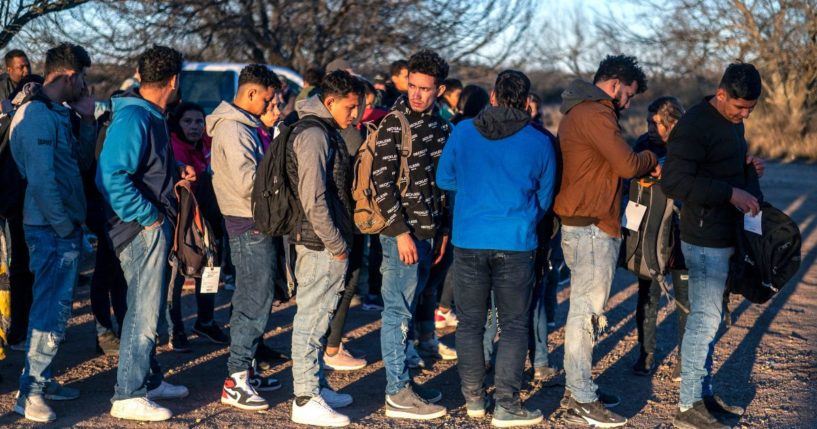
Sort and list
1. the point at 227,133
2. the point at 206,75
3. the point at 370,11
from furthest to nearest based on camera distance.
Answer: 1. the point at 370,11
2. the point at 206,75
3. the point at 227,133

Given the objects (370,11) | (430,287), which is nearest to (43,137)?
(430,287)

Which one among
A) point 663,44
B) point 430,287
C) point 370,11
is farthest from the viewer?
point 663,44

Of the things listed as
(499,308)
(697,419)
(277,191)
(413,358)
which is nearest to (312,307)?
(277,191)

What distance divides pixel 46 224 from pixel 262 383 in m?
1.62

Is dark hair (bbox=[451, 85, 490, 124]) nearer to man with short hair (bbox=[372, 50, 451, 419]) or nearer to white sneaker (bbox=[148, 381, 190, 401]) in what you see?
man with short hair (bbox=[372, 50, 451, 419])

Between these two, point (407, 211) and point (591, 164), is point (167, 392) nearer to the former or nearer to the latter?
point (407, 211)

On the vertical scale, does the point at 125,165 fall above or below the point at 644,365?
above

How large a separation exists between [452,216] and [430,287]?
3.53ft

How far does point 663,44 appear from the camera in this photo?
2838 cm

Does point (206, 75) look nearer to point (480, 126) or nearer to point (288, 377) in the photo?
point (288, 377)

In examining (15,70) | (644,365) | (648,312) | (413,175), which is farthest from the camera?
(15,70)

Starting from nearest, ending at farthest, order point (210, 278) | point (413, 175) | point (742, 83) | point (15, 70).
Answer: point (742, 83), point (413, 175), point (210, 278), point (15, 70)

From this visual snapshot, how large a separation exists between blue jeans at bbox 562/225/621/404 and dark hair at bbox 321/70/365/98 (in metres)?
1.42

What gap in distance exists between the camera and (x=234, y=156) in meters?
5.29
